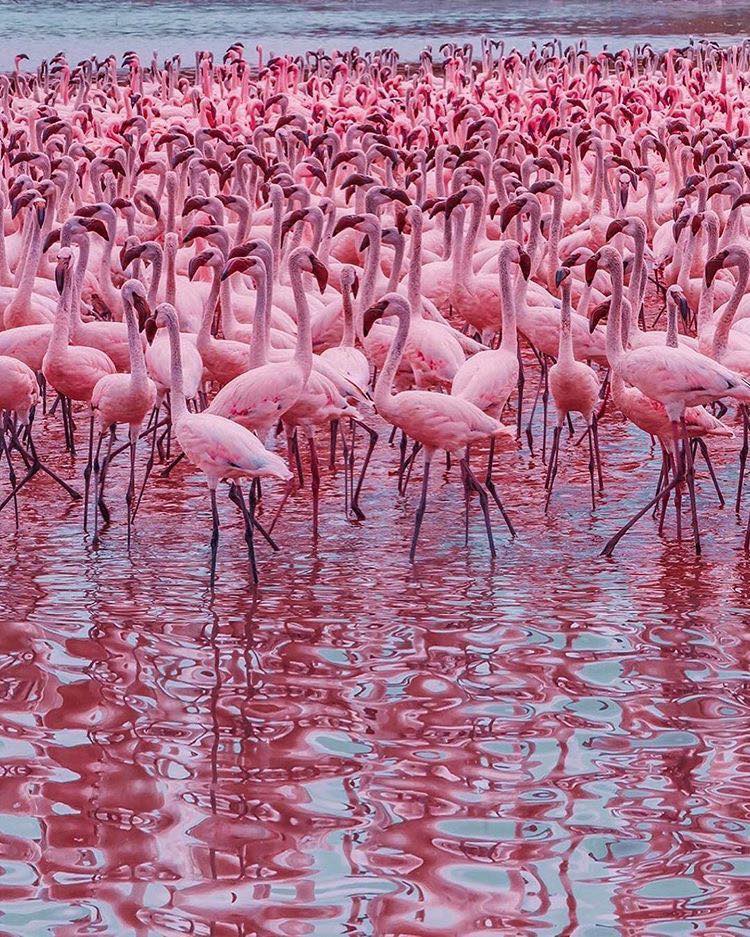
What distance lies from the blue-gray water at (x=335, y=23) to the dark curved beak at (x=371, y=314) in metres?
33.4

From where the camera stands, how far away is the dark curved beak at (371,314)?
8.34 m

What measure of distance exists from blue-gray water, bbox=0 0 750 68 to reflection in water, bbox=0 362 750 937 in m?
34.3

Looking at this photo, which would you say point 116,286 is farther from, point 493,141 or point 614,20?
point 614,20

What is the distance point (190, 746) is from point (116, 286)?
6.40 m

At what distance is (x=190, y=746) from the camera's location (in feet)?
18.8

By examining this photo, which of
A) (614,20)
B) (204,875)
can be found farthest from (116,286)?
(614,20)

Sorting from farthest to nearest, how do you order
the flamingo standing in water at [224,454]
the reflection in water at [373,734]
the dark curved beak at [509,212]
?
the dark curved beak at [509,212]
the flamingo standing in water at [224,454]
the reflection in water at [373,734]

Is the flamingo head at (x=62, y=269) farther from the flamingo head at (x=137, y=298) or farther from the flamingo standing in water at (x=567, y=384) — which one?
the flamingo standing in water at (x=567, y=384)

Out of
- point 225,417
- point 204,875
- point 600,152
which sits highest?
point 600,152

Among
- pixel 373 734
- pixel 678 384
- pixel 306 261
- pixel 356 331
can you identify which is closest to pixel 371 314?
pixel 306 261

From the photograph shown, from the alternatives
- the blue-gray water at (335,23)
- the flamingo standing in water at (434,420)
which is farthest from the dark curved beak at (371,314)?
the blue-gray water at (335,23)

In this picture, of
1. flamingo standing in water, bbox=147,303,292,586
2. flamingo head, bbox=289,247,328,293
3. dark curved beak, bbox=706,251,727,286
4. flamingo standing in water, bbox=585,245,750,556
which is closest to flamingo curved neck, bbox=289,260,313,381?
flamingo head, bbox=289,247,328,293

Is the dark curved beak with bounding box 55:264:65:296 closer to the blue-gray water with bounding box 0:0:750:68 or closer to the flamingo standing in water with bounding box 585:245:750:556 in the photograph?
the flamingo standing in water with bounding box 585:245:750:556

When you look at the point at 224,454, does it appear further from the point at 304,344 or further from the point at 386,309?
the point at 386,309
